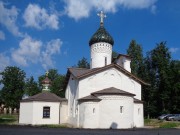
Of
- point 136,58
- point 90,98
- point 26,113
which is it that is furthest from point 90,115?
point 136,58

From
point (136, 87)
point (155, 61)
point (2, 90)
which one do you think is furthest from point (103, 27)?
point (2, 90)

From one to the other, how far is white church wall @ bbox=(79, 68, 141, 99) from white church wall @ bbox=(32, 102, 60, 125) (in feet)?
16.2

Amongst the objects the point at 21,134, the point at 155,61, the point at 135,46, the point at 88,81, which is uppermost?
the point at 135,46

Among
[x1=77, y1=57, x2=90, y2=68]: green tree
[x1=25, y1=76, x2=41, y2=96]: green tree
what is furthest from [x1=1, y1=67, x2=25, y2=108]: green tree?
[x1=77, y1=57, x2=90, y2=68]: green tree

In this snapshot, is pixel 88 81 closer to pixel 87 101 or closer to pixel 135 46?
pixel 87 101

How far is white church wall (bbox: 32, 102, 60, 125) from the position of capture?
30.9 metres

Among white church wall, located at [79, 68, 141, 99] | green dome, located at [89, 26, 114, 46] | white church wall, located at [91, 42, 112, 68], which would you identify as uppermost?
green dome, located at [89, 26, 114, 46]

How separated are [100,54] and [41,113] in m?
10.1

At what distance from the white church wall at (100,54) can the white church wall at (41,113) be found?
7.07 meters

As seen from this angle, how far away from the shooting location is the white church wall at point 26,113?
31172mm

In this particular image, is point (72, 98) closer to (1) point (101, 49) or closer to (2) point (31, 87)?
(1) point (101, 49)

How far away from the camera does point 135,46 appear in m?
56.7

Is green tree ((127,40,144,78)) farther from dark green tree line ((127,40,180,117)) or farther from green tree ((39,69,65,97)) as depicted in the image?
green tree ((39,69,65,97))

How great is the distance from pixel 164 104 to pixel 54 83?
104ft
